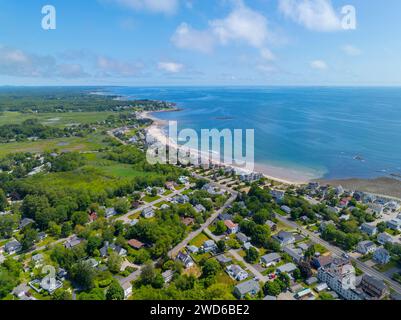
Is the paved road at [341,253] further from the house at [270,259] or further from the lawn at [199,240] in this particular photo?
the lawn at [199,240]

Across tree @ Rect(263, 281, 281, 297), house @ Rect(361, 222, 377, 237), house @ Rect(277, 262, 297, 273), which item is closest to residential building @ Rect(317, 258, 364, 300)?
house @ Rect(277, 262, 297, 273)

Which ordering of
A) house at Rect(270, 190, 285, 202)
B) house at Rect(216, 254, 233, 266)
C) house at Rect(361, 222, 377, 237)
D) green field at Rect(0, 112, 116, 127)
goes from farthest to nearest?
green field at Rect(0, 112, 116, 127)
house at Rect(270, 190, 285, 202)
house at Rect(361, 222, 377, 237)
house at Rect(216, 254, 233, 266)

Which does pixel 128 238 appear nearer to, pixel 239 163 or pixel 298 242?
pixel 298 242

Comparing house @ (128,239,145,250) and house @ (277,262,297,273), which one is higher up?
house @ (128,239,145,250)

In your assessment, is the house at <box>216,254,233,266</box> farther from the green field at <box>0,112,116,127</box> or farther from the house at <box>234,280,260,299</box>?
the green field at <box>0,112,116,127</box>

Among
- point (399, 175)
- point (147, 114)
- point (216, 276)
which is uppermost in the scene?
point (147, 114)

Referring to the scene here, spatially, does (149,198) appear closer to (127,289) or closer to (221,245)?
(221,245)
